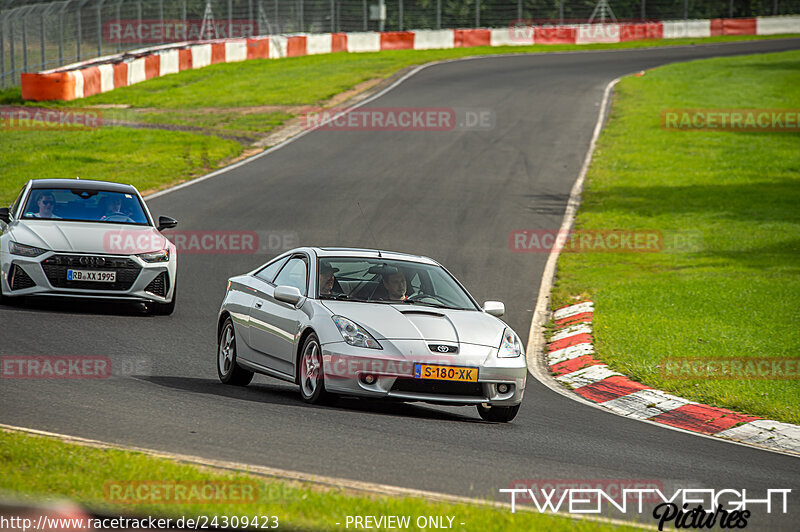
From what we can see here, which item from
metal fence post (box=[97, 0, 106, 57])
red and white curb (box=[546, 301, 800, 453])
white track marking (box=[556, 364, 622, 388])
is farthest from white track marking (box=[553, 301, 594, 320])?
metal fence post (box=[97, 0, 106, 57])

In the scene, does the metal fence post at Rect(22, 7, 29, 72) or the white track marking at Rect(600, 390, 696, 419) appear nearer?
the white track marking at Rect(600, 390, 696, 419)

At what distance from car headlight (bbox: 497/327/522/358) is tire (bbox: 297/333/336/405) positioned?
1.47 meters

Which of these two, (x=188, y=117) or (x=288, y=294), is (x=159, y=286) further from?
(x=188, y=117)

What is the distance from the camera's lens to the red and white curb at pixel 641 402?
10102mm

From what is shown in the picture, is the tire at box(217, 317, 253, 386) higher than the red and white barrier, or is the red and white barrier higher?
the red and white barrier

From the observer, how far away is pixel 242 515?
5691 millimetres

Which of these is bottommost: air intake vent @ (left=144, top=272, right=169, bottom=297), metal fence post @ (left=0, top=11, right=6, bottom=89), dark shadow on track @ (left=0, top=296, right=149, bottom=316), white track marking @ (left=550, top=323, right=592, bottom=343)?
white track marking @ (left=550, top=323, right=592, bottom=343)

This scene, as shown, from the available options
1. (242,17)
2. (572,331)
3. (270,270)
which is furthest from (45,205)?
(242,17)

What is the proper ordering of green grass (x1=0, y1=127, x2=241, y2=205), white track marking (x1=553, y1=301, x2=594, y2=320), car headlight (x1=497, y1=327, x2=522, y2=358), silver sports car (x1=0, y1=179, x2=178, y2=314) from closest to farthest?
car headlight (x1=497, y1=327, x2=522, y2=358)
silver sports car (x1=0, y1=179, x2=178, y2=314)
white track marking (x1=553, y1=301, x2=594, y2=320)
green grass (x1=0, y1=127, x2=241, y2=205)

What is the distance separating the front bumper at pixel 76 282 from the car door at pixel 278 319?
320 cm

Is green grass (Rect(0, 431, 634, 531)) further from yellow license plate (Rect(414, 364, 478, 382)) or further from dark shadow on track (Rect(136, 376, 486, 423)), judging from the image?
dark shadow on track (Rect(136, 376, 486, 423))

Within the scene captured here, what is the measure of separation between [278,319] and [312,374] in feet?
3.00

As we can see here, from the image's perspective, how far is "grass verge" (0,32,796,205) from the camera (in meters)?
Answer: 26.0

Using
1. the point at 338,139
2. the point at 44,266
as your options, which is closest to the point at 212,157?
the point at 338,139
